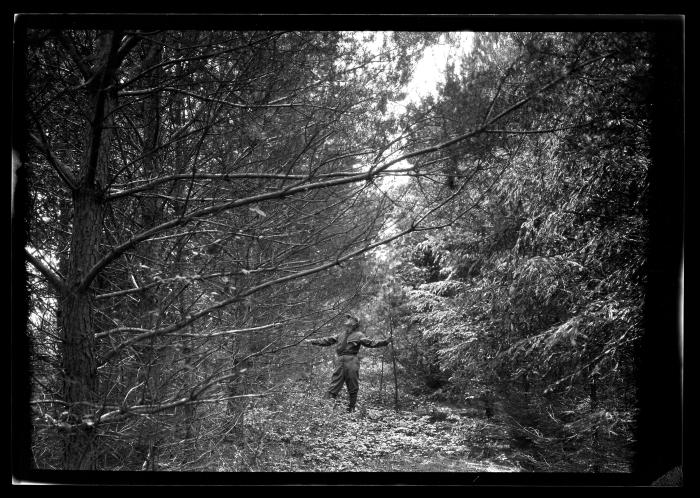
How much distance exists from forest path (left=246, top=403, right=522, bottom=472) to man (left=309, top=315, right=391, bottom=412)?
5.8 inches

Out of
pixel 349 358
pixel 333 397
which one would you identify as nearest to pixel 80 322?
pixel 349 358

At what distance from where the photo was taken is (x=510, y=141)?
1579mm

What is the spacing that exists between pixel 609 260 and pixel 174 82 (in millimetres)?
2164

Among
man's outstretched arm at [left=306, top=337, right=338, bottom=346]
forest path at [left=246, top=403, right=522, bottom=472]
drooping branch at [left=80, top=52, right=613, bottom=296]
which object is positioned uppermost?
drooping branch at [left=80, top=52, right=613, bottom=296]

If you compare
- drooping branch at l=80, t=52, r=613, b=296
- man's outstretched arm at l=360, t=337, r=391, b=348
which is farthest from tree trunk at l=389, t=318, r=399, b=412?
drooping branch at l=80, t=52, r=613, b=296

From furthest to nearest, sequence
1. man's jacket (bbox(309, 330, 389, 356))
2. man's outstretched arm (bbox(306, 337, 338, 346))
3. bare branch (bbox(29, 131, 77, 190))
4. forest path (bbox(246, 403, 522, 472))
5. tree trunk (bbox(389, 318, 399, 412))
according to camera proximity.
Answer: tree trunk (bbox(389, 318, 399, 412))
man's jacket (bbox(309, 330, 389, 356))
man's outstretched arm (bbox(306, 337, 338, 346))
forest path (bbox(246, 403, 522, 472))
bare branch (bbox(29, 131, 77, 190))

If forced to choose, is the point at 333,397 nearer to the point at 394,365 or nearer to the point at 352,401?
the point at 352,401

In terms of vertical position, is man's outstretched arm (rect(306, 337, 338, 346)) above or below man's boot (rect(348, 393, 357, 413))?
above

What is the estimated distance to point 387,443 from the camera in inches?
86.2

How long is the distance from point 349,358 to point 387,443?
51cm

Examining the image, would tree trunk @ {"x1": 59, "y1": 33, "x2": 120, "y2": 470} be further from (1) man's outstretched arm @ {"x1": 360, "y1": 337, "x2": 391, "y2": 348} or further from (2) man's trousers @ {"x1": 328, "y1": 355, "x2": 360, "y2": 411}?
(1) man's outstretched arm @ {"x1": 360, "y1": 337, "x2": 391, "y2": 348}

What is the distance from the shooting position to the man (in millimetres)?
2396

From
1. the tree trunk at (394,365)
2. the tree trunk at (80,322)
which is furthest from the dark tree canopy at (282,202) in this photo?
the tree trunk at (394,365)

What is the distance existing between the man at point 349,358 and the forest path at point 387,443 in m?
0.15
